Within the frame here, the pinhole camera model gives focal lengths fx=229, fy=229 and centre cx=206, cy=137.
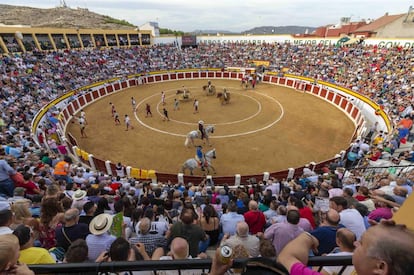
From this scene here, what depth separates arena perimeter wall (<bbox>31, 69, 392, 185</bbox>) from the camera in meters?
13.7

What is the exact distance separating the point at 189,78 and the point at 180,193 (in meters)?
36.1

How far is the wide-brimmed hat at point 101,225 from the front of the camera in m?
4.12

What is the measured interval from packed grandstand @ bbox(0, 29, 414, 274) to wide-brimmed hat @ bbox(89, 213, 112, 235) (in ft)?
0.08

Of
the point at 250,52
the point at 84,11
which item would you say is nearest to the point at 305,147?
the point at 250,52

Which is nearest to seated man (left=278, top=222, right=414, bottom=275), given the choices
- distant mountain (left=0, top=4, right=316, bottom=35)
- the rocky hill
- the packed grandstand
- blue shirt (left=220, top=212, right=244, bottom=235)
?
the packed grandstand

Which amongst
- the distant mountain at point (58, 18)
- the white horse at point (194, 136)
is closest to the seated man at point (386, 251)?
the white horse at point (194, 136)

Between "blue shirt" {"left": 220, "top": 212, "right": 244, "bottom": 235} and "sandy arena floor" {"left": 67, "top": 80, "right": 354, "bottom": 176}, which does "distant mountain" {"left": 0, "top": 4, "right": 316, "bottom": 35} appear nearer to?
"sandy arena floor" {"left": 67, "top": 80, "right": 354, "bottom": 176}

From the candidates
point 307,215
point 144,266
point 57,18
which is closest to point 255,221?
point 307,215

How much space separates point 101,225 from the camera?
421 cm

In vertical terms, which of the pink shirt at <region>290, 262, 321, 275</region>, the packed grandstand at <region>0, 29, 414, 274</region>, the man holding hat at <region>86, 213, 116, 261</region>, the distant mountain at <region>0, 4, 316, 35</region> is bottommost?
the packed grandstand at <region>0, 29, 414, 274</region>

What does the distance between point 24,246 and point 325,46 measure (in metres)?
47.6

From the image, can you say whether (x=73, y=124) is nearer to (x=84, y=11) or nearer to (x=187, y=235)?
(x=187, y=235)

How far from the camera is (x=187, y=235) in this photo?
427cm

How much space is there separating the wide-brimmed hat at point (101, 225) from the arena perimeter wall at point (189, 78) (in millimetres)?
8773
